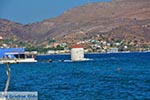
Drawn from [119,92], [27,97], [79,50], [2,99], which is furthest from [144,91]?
[79,50]

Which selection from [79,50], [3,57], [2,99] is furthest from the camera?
[3,57]

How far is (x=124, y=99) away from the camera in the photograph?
5466cm

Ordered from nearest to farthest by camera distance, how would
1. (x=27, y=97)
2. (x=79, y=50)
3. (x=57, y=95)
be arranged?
(x=27, y=97)
(x=57, y=95)
(x=79, y=50)

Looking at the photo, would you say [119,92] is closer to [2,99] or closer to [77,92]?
[77,92]

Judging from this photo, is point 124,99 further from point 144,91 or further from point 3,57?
point 3,57

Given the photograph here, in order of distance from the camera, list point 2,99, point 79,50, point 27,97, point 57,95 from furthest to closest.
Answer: point 79,50 < point 57,95 < point 27,97 < point 2,99

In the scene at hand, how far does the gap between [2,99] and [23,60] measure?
16576 cm

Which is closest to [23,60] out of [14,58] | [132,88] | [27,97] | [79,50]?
[14,58]

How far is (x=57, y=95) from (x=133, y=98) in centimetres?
917

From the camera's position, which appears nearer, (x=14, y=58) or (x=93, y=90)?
(x=93, y=90)

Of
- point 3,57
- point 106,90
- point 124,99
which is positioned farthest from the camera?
point 3,57

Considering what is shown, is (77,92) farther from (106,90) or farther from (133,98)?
(133,98)

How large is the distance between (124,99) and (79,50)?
430ft

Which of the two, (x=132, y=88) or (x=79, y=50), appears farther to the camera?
(x=79, y=50)
